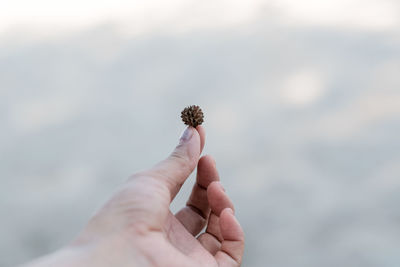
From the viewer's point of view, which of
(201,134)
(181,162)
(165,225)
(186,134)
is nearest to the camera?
(165,225)

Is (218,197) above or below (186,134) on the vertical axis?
below

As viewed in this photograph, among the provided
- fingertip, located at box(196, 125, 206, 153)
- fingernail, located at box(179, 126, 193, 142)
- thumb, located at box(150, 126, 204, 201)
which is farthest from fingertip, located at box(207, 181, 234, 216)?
fingernail, located at box(179, 126, 193, 142)

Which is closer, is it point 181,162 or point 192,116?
point 181,162

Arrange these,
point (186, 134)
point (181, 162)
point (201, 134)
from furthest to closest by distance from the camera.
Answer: point (201, 134) < point (186, 134) < point (181, 162)

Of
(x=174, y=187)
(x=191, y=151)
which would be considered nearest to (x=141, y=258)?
(x=174, y=187)


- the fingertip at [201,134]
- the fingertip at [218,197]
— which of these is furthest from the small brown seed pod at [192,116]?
the fingertip at [218,197]

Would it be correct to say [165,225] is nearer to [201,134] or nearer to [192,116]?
[201,134]

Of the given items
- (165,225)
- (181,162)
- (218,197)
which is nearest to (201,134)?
(181,162)

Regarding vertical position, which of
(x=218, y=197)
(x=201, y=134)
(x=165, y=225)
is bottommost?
(x=165, y=225)
